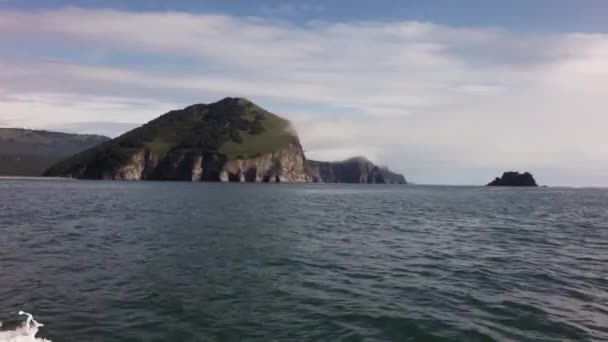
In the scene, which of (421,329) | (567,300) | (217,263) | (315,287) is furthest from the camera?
(217,263)

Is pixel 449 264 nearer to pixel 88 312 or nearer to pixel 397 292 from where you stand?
pixel 397 292

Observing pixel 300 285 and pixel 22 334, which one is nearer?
pixel 22 334

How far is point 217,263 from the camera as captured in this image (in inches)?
1131

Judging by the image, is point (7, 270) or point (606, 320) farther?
point (7, 270)

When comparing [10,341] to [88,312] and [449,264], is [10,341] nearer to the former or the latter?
[88,312]

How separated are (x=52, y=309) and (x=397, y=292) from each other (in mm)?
14966

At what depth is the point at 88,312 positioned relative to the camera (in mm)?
18109

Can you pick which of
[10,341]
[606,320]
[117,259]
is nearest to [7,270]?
[117,259]

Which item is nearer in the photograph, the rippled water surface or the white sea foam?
the white sea foam

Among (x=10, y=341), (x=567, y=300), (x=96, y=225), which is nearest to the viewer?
(x=10, y=341)

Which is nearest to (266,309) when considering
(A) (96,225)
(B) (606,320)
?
(B) (606,320)

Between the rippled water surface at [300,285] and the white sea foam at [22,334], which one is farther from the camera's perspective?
the rippled water surface at [300,285]

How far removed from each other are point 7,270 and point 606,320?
2895cm

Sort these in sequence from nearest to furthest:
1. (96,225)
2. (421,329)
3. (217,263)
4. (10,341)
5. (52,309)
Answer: (10,341) → (421,329) → (52,309) → (217,263) → (96,225)
